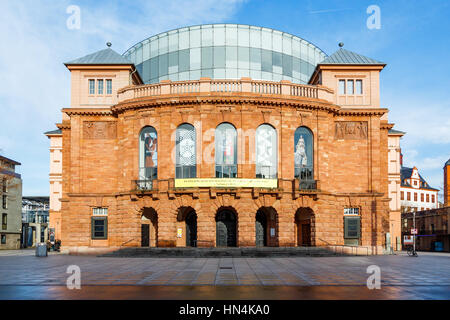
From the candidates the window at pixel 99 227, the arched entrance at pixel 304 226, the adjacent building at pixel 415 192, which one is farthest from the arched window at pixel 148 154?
the adjacent building at pixel 415 192

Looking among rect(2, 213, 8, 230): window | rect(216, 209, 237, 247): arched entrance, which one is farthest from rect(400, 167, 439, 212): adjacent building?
rect(2, 213, 8, 230): window

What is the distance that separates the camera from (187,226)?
43.6m

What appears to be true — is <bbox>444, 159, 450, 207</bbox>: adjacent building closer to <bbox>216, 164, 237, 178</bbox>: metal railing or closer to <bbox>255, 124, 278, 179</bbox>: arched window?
<bbox>255, 124, 278, 179</bbox>: arched window

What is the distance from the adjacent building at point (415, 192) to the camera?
10062 cm

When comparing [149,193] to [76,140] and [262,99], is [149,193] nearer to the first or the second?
[76,140]

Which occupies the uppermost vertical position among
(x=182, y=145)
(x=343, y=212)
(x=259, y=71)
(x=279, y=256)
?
(x=259, y=71)

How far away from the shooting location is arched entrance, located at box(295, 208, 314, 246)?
42219 millimetres

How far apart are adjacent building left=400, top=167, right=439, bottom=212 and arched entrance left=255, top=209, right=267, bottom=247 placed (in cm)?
6334

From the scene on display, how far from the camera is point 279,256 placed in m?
36.7

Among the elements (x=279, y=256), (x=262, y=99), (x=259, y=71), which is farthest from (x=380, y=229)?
(x=259, y=71)

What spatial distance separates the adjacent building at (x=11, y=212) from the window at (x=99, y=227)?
113ft

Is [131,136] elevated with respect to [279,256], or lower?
elevated

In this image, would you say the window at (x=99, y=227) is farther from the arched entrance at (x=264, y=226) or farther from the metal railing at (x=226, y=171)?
the arched entrance at (x=264, y=226)
